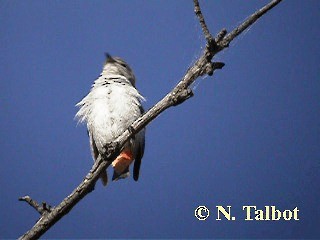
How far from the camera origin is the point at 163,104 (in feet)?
12.2

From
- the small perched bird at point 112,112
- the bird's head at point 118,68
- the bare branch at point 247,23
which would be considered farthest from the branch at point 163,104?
the bird's head at point 118,68

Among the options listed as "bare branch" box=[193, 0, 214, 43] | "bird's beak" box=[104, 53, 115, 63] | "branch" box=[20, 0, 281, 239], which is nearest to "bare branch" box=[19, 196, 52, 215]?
"branch" box=[20, 0, 281, 239]

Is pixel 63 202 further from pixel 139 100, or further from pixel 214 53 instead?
pixel 139 100

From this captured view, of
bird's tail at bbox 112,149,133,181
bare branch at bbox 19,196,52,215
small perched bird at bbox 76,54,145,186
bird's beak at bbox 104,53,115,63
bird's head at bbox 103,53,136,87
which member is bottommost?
bare branch at bbox 19,196,52,215

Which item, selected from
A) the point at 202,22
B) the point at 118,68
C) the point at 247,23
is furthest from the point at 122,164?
the point at 247,23

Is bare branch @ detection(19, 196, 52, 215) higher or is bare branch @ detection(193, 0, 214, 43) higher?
bare branch @ detection(193, 0, 214, 43)

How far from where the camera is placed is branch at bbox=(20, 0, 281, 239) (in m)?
3.58

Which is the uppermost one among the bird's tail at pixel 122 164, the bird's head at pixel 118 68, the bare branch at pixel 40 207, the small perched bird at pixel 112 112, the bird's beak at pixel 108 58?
the bird's beak at pixel 108 58

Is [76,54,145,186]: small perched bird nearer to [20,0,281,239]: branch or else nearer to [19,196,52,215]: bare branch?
[20,0,281,239]: branch

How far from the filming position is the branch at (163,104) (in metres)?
3.58

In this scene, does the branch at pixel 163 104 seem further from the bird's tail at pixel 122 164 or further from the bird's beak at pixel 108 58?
the bird's beak at pixel 108 58

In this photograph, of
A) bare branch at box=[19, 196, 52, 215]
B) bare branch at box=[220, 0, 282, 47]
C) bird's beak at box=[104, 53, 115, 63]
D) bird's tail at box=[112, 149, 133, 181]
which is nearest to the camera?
bare branch at box=[220, 0, 282, 47]

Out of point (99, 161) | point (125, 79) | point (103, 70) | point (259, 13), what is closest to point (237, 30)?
point (259, 13)

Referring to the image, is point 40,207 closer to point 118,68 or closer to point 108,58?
point 118,68
